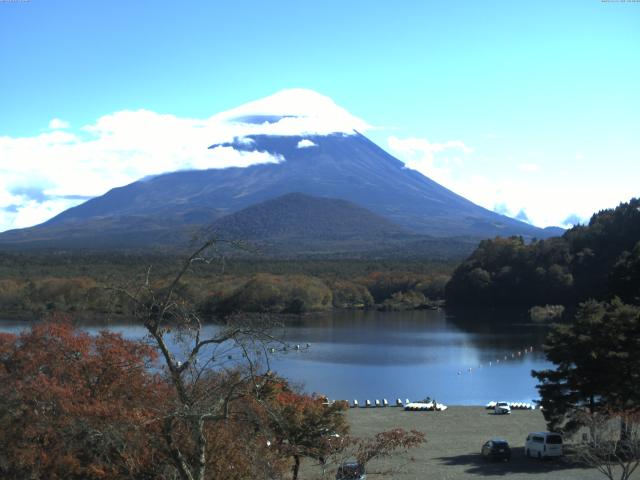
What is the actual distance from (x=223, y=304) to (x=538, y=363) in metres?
26.2

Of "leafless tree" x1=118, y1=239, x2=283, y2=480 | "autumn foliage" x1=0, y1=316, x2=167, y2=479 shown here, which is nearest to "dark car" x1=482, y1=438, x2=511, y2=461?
"autumn foliage" x1=0, y1=316, x2=167, y2=479

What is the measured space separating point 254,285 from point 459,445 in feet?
129

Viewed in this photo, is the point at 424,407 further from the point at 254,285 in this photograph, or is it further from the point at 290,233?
the point at 290,233

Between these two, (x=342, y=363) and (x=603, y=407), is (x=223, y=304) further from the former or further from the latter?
(x=603, y=407)

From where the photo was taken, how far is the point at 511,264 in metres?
56.2

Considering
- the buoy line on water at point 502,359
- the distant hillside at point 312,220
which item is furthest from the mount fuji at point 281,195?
the buoy line on water at point 502,359

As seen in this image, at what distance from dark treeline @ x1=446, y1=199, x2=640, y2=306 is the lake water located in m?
3.89

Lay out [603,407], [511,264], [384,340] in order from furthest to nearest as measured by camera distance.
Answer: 1. [511,264]
2. [384,340]
3. [603,407]

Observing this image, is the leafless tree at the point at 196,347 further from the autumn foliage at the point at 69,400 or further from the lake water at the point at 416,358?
the lake water at the point at 416,358

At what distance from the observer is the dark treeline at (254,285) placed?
49219 mm

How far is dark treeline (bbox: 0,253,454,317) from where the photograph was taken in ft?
161

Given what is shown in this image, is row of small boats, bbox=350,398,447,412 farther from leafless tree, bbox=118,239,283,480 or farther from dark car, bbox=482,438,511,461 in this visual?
leafless tree, bbox=118,239,283,480

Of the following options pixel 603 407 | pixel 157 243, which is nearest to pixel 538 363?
pixel 603 407

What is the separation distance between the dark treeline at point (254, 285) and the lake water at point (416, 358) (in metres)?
5.42
